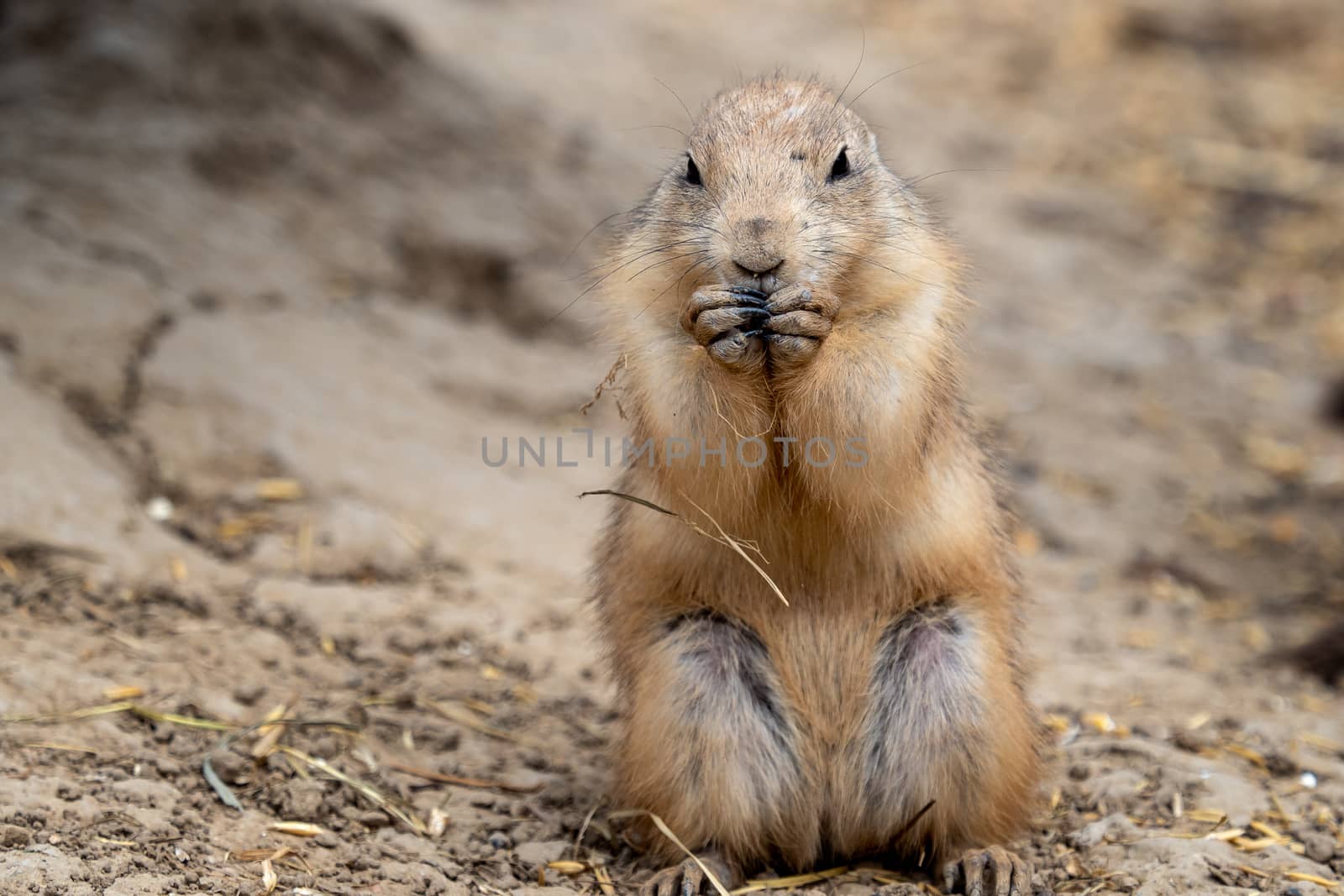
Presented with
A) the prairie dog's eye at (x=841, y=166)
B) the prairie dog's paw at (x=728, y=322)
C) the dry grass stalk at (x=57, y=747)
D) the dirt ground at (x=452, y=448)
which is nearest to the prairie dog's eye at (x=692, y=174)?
the prairie dog's eye at (x=841, y=166)

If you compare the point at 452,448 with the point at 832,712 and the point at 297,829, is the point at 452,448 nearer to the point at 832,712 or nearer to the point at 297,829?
the point at 297,829

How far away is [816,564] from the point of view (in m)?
3.92

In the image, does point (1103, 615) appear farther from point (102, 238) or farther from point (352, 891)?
point (102, 238)

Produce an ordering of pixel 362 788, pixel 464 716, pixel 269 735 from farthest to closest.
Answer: pixel 464 716
pixel 269 735
pixel 362 788

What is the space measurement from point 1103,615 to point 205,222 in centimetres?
481

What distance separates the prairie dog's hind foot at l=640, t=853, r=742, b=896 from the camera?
12.3 ft

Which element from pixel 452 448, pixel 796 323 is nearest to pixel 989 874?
pixel 796 323

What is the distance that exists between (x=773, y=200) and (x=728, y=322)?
36 centimetres

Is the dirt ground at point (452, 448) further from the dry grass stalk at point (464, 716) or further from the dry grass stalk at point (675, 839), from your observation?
the dry grass stalk at point (675, 839)

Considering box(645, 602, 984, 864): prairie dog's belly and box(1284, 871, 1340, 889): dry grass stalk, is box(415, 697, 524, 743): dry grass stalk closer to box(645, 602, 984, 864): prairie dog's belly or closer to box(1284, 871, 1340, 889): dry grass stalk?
box(645, 602, 984, 864): prairie dog's belly

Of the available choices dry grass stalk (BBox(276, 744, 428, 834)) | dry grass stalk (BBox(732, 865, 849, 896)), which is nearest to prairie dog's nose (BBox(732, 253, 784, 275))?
dry grass stalk (BBox(732, 865, 849, 896))

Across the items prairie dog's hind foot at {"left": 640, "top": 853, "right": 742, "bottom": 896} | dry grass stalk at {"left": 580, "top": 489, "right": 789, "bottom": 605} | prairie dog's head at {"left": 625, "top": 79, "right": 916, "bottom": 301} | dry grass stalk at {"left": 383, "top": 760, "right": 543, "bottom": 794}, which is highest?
prairie dog's head at {"left": 625, "top": 79, "right": 916, "bottom": 301}

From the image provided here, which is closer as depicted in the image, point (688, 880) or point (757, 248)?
point (757, 248)

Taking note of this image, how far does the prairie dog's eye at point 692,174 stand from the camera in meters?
3.94
